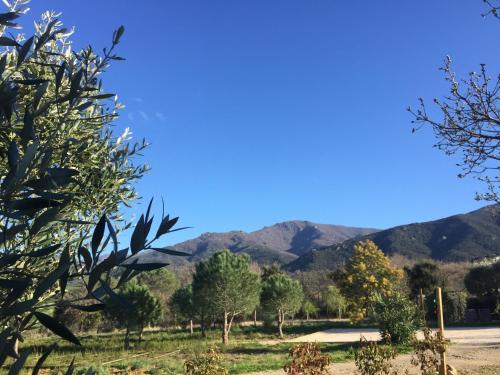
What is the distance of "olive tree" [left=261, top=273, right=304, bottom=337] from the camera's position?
34969mm

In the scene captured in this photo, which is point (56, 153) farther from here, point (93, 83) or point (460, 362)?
point (460, 362)

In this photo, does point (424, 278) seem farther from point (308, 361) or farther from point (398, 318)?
point (308, 361)

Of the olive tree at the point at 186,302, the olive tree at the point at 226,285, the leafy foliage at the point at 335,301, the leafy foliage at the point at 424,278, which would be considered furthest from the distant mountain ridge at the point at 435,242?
the olive tree at the point at 226,285

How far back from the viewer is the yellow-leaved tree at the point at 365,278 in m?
28.8

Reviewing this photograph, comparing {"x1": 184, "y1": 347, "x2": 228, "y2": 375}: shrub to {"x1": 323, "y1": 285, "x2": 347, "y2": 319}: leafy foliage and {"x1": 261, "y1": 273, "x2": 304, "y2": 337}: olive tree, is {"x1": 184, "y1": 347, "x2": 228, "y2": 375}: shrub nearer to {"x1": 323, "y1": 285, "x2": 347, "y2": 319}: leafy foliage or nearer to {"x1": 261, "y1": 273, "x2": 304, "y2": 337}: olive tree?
{"x1": 261, "y1": 273, "x2": 304, "y2": 337}: olive tree

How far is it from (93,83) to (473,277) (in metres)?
42.3

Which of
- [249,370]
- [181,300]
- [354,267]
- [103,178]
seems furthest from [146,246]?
[181,300]

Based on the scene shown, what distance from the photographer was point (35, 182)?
1684 mm

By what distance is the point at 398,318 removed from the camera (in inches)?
773

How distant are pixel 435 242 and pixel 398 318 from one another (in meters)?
96.2

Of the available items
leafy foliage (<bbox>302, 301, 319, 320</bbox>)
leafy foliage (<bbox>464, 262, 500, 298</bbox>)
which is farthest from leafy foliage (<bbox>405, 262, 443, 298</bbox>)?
leafy foliage (<bbox>302, 301, 319, 320</bbox>)

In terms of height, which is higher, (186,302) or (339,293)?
(339,293)

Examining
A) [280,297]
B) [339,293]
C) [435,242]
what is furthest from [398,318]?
[435,242]

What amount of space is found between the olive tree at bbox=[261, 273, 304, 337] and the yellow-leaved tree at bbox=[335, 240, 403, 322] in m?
6.23
